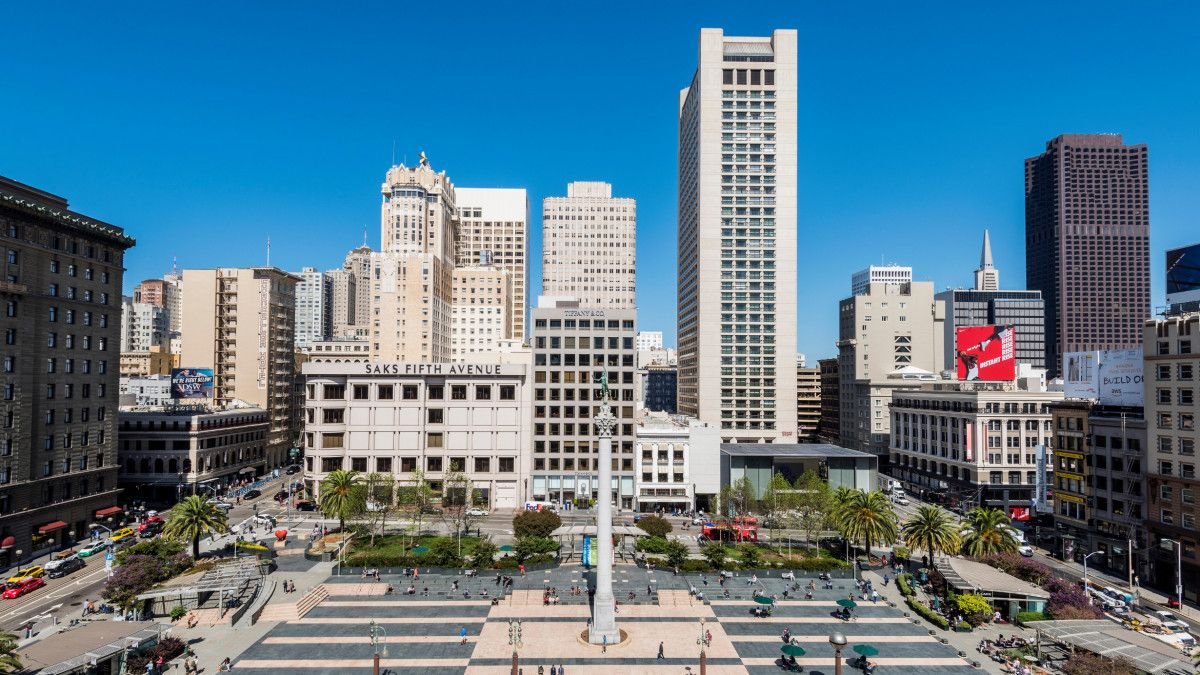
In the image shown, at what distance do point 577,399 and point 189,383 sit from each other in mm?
72518

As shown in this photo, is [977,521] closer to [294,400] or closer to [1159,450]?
[1159,450]

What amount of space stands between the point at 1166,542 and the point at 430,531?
286ft

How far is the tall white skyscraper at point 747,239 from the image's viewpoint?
139000mm

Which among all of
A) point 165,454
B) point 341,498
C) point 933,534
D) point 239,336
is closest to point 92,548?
point 341,498

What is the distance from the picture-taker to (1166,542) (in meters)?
70.6

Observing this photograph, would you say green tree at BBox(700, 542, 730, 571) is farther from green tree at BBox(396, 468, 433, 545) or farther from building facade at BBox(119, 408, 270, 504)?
building facade at BBox(119, 408, 270, 504)

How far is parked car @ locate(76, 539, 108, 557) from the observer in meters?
78.1

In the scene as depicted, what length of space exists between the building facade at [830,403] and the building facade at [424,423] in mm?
98651

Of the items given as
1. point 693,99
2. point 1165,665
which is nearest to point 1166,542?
point 1165,665

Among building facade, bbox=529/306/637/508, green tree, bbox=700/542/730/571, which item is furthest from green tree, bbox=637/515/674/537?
building facade, bbox=529/306/637/508

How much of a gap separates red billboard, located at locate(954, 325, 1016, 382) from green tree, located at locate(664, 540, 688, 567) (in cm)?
7550

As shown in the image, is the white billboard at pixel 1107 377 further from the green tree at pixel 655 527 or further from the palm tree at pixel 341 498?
the palm tree at pixel 341 498

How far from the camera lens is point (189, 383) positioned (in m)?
123

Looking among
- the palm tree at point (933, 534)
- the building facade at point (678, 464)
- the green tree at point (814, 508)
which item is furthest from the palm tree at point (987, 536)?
the building facade at point (678, 464)
